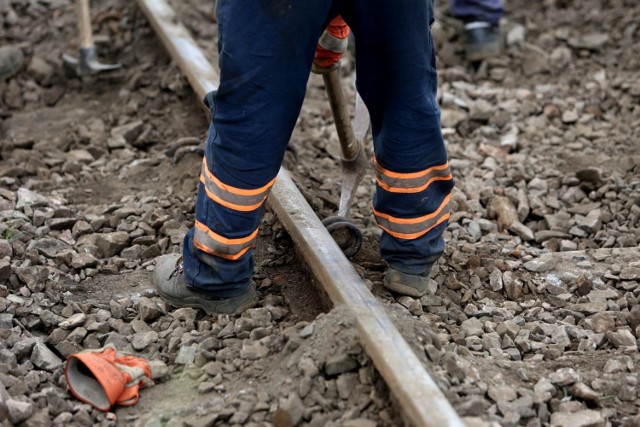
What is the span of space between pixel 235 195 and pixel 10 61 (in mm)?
3786

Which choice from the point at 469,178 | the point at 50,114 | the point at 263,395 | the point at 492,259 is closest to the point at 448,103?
the point at 469,178

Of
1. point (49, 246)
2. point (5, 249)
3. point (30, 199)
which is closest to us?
point (5, 249)

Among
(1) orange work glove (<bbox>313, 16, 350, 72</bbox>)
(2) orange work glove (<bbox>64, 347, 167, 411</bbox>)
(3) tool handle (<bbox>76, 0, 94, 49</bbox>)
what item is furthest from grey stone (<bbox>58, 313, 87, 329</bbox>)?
(3) tool handle (<bbox>76, 0, 94, 49</bbox>)

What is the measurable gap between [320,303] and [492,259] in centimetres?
97

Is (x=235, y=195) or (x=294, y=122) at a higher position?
(x=294, y=122)

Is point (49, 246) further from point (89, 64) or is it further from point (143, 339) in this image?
point (89, 64)

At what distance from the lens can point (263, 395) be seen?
3.23m

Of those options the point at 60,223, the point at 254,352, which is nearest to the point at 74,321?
the point at 254,352

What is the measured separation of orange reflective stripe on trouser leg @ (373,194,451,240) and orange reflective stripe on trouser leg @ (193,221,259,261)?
23.9 inches

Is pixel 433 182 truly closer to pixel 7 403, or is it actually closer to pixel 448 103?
pixel 7 403

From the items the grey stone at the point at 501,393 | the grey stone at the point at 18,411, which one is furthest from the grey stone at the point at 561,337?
the grey stone at the point at 18,411

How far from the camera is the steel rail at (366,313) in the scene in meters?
2.84

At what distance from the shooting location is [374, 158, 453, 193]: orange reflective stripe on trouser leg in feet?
12.6

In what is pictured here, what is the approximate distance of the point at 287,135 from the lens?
11.5 ft
